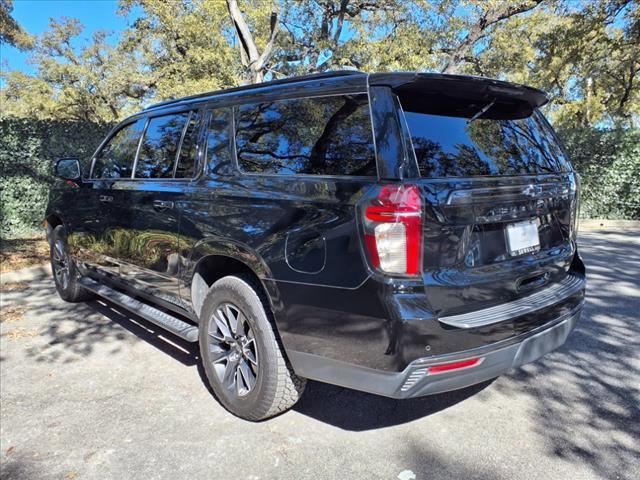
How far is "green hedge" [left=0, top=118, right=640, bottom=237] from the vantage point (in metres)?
8.69

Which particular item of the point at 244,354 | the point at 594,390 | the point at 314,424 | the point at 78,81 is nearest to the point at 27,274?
the point at 244,354

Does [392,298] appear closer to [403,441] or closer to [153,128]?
[403,441]

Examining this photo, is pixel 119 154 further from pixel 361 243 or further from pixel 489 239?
pixel 489 239

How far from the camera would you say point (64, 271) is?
5184 millimetres

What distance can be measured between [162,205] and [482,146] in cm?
217

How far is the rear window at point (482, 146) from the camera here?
2283mm

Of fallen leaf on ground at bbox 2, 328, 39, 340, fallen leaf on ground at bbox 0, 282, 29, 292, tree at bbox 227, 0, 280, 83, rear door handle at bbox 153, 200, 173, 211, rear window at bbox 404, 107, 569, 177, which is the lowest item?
fallen leaf on ground at bbox 2, 328, 39, 340

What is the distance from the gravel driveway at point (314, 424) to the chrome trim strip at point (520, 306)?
76cm

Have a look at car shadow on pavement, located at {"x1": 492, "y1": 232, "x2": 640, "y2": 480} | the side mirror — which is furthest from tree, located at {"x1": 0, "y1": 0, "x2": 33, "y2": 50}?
car shadow on pavement, located at {"x1": 492, "y1": 232, "x2": 640, "y2": 480}

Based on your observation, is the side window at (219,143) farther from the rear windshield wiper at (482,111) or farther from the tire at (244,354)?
the rear windshield wiper at (482,111)

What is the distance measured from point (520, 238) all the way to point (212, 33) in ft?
45.2

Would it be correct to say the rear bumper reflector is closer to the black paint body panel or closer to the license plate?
the black paint body panel

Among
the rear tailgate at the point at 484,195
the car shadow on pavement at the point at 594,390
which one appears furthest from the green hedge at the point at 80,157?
the rear tailgate at the point at 484,195

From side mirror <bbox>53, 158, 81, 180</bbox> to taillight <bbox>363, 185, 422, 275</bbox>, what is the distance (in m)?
3.61
